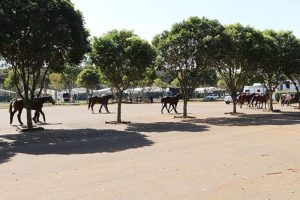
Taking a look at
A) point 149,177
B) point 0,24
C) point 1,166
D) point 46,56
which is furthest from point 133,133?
Answer: point 149,177

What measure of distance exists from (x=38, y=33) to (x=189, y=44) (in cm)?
1282

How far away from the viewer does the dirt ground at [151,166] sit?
9.09 meters

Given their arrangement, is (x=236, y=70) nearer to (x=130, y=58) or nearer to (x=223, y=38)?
(x=223, y=38)

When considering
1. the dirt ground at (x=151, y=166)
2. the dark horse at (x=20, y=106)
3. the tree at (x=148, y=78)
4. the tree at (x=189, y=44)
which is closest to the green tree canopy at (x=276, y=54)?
the tree at (x=189, y=44)

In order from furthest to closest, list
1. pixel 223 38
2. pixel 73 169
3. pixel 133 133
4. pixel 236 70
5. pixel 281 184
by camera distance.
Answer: pixel 236 70 → pixel 223 38 → pixel 133 133 → pixel 73 169 → pixel 281 184

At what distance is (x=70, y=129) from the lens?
23594 millimetres

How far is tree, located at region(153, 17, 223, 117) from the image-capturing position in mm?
30438

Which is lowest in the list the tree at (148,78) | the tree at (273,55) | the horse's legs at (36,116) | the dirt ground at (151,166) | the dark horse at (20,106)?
the dirt ground at (151,166)

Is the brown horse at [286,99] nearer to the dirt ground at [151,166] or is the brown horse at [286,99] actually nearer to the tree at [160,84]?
the dirt ground at [151,166]

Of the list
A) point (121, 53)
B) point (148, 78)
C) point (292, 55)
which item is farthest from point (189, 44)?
point (148, 78)

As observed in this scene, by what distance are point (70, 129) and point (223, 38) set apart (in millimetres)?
13378

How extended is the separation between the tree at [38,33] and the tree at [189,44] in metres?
9.16

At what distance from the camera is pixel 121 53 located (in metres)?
26.7

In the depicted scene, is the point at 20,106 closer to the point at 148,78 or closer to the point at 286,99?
the point at 148,78
